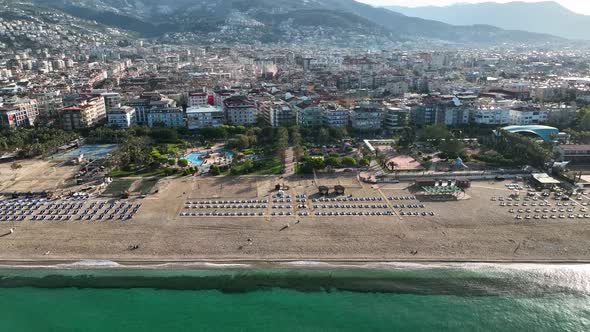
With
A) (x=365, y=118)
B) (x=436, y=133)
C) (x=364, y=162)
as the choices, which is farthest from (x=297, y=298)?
(x=365, y=118)

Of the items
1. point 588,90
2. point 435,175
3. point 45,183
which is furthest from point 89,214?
point 588,90

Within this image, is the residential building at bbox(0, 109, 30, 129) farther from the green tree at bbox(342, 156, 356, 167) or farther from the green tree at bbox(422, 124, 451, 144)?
the green tree at bbox(422, 124, 451, 144)

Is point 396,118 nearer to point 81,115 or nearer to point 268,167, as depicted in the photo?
point 268,167

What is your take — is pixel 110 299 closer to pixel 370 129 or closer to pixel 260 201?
pixel 260 201

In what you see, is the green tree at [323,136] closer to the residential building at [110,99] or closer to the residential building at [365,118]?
the residential building at [365,118]

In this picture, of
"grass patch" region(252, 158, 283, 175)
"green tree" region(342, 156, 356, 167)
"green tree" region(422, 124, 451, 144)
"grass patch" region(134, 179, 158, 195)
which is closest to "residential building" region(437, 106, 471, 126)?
"green tree" region(422, 124, 451, 144)

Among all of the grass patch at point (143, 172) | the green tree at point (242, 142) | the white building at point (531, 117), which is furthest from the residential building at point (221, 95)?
the white building at point (531, 117)

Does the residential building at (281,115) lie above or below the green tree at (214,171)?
above
